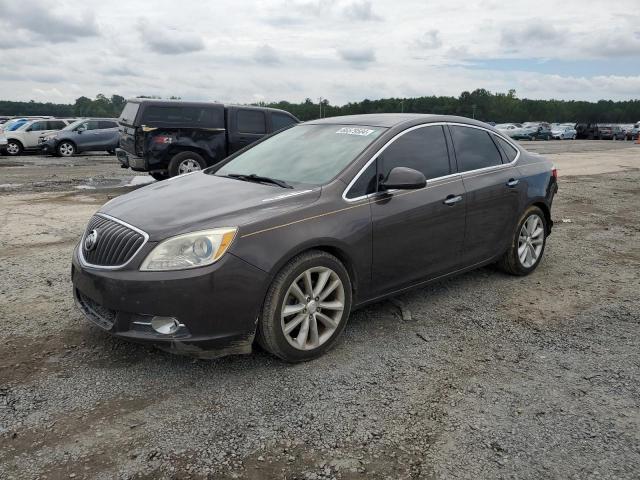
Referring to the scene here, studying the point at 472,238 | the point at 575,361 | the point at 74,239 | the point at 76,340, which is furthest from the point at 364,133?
the point at 74,239

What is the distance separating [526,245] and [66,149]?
20378 mm

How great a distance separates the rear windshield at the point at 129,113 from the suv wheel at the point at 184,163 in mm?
1239

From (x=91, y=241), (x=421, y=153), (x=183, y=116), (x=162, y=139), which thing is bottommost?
(x=91, y=241)

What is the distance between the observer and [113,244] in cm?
348

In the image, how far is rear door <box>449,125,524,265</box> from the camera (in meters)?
4.83

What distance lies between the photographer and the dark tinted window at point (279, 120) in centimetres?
1316

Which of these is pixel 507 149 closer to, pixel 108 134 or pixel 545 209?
pixel 545 209

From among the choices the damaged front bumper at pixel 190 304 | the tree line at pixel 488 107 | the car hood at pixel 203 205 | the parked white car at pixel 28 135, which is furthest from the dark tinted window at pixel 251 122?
the tree line at pixel 488 107

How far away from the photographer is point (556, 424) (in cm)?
303

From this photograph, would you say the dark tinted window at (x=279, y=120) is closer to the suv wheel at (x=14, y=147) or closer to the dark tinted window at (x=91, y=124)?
the dark tinted window at (x=91, y=124)

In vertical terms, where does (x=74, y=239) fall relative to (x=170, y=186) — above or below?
below

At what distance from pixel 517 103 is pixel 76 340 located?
113388 millimetres

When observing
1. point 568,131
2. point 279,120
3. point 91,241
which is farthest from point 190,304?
point 568,131

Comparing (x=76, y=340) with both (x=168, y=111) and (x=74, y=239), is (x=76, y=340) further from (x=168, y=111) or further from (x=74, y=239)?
(x=168, y=111)
